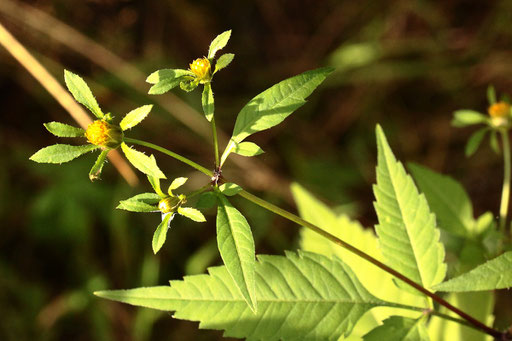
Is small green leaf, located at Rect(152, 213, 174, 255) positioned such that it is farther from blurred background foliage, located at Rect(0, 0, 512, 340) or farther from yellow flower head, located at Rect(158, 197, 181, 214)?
blurred background foliage, located at Rect(0, 0, 512, 340)

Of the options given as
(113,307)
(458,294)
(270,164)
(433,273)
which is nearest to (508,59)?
(270,164)

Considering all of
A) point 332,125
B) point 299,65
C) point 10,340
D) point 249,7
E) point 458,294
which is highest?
point 249,7

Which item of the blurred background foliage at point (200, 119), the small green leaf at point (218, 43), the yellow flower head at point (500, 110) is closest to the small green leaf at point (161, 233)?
the small green leaf at point (218, 43)

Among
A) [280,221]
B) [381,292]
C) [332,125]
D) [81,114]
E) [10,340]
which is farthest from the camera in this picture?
[332,125]

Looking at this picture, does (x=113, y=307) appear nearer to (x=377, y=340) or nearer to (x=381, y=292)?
(x=381, y=292)

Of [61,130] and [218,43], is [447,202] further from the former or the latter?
[61,130]

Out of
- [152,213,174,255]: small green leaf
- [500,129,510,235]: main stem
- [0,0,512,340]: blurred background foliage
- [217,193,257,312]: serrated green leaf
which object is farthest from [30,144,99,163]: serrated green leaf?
[0,0,512,340]: blurred background foliage

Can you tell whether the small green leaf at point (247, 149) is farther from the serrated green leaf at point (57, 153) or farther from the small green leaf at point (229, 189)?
the serrated green leaf at point (57, 153)
